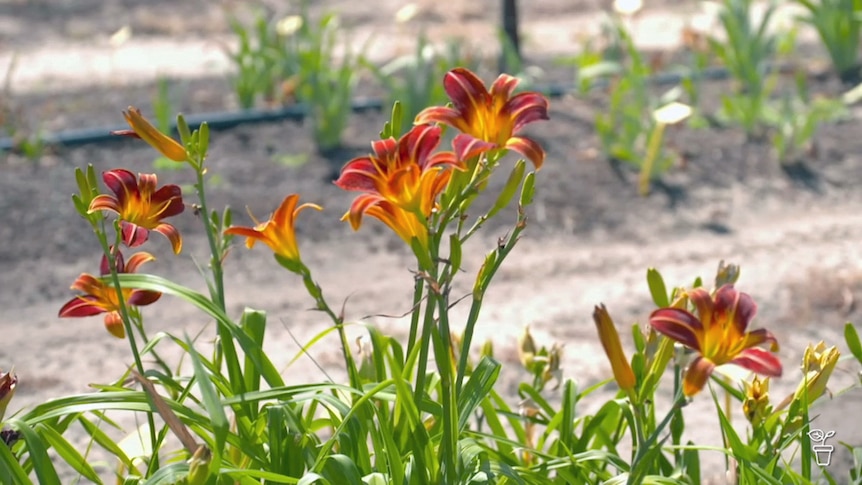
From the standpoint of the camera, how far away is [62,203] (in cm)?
424

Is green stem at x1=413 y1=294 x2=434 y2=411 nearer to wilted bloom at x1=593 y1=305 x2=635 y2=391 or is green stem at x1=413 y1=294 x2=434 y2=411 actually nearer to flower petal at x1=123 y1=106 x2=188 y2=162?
wilted bloom at x1=593 y1=305 x2=635 y2=391

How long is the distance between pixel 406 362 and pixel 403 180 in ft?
1.31

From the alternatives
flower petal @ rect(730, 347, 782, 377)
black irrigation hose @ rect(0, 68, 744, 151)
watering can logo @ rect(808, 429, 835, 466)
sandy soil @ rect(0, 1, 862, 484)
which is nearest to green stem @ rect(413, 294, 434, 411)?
flower petal @ rect(730, 347, 782, 377)

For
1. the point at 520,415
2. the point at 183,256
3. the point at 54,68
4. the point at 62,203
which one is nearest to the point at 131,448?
the point at 520,415

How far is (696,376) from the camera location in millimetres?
1275

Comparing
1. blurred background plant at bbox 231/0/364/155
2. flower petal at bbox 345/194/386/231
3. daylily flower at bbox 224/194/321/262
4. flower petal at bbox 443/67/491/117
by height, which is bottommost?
daylily flower at bbox 224/194/321/262

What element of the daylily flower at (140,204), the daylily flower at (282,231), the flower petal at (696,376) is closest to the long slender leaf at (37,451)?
the daylily flower at (140,204)

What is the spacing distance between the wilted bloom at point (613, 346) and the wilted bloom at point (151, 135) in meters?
0.61

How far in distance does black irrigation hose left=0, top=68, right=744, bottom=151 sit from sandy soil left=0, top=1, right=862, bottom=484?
0.07 metres

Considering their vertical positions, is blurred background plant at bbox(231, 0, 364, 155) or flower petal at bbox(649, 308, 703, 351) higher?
blurred background plant at bbox(231, 0, 364, 155)

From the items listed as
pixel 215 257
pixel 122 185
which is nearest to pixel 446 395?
pixel 215 257

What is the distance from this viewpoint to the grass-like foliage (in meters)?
1.32

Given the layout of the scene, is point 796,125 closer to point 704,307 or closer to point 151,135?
point 704,307

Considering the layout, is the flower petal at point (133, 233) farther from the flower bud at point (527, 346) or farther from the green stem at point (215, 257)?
the flower bud at point (527, 346)
